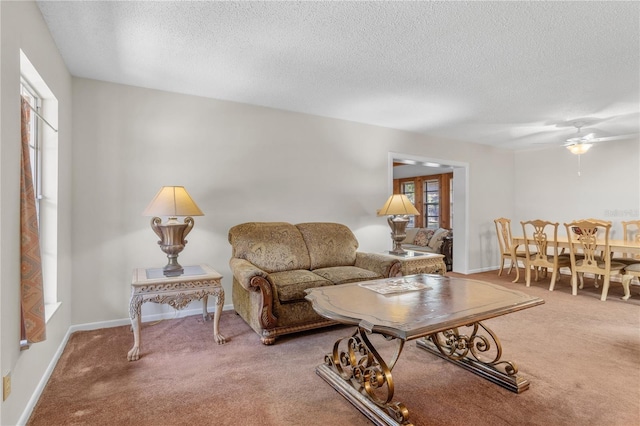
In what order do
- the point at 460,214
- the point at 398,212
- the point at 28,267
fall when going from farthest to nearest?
the point at 460,214 → the point at 398,212 → the point at 28,267

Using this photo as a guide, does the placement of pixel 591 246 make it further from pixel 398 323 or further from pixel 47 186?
pixel 47 186

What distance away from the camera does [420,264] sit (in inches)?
149

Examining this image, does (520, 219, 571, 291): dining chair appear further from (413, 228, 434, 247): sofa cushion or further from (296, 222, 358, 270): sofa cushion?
(296, 222, 358, 270): sofa cushion

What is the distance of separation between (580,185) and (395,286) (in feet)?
17.9

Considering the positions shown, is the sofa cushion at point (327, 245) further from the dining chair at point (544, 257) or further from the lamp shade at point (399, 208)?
the dining chair at point (544, 257)

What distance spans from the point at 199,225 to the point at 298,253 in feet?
3.66

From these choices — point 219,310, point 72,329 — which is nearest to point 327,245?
point 219,310

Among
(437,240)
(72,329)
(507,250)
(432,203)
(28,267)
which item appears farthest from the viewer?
(432,203)

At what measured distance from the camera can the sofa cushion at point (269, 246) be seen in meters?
3.43

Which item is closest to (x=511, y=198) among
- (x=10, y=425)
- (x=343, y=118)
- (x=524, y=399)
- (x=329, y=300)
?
(x=343, y=118)

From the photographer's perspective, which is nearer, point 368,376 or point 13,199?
point 13,199

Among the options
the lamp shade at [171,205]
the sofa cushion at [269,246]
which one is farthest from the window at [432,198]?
the lamp shade at [171,205]

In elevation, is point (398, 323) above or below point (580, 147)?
below

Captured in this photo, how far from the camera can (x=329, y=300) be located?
2.13 meters
